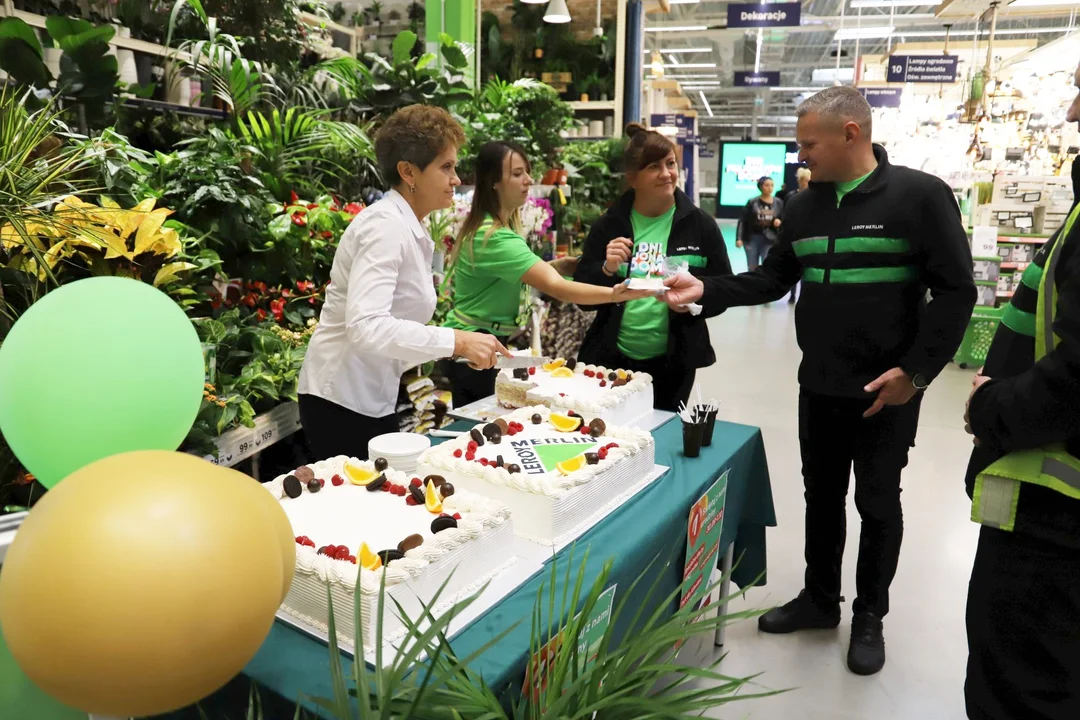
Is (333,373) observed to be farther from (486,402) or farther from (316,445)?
(486,402)

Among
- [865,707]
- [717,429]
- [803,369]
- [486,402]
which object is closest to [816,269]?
[803,369]

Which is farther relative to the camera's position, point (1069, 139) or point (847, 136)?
point (1069, 139)

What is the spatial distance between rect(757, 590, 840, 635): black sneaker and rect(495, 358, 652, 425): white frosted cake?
974mm

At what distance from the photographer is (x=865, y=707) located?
8.39ft

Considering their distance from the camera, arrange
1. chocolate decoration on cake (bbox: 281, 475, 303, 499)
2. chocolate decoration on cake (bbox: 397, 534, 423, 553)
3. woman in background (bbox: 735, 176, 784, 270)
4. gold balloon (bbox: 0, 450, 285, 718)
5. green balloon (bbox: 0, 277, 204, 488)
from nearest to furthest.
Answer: gold balloon (bbox: 0, 450, 285, 718)
green balloon (bbox: 0, 277, 204, 488)
chocolate decoration on cake (bbox: 397, 534, 423, 553)
chocolate decoration on cake (bbox: 281, 475, 303, 499)
woman in background (bbox: 735, 176, 784, 270)

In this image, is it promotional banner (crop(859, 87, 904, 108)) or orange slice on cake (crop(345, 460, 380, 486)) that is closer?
orange slice on cake (crop(345, 460, 380, 486))

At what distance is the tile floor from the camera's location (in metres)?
2.58

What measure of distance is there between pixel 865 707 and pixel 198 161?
135 inches

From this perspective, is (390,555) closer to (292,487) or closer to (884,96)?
(292,487)

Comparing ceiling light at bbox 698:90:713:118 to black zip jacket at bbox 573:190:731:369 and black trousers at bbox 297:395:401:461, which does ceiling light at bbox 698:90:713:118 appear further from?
black trousers at bbox 297:395:401:461

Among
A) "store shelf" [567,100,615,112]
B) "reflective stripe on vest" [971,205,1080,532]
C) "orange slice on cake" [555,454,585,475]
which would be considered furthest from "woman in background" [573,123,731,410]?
"store shelf" [567,100,615,112]

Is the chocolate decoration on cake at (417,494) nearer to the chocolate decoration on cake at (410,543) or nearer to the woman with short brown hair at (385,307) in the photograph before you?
the chocolate decoration on cake at (410,543)

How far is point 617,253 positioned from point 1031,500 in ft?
6.33

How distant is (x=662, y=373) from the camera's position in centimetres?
331
